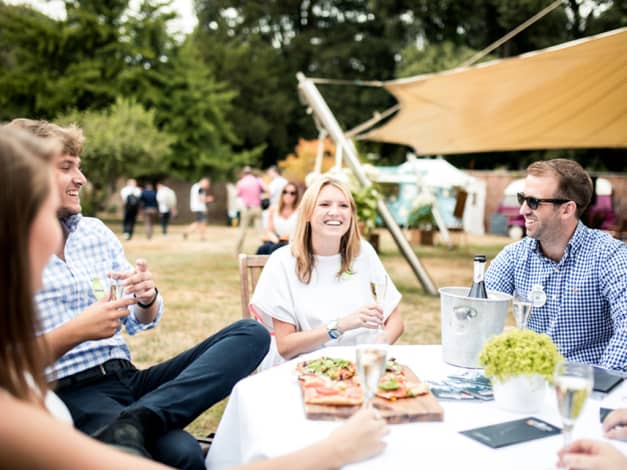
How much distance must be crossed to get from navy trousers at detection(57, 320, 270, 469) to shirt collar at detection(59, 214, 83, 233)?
62 centimetres

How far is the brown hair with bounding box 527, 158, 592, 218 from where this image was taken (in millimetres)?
2518

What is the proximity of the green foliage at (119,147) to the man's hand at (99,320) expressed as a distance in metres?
17.9

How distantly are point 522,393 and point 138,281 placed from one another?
1322 millimetres

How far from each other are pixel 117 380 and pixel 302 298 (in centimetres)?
83

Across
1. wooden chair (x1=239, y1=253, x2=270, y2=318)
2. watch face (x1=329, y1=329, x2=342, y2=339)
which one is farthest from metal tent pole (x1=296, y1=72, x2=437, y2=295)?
watch face (x1=329, y1=329, x2=342, y2=339)

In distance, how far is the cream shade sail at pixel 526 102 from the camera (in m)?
5.86

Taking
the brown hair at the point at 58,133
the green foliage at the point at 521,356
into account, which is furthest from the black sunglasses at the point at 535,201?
the brown hair at the point at 58,133

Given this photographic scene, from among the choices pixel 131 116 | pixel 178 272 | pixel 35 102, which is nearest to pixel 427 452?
pixel 178 272

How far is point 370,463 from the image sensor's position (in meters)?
1.19

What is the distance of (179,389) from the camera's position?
183 centimetres

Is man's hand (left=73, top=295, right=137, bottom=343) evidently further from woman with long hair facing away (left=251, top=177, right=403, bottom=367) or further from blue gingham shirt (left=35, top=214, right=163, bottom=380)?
woman with long hair facing away (left=251, top=177, right=403, bottom=367)

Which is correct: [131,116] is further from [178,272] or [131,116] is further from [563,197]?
[563,197]

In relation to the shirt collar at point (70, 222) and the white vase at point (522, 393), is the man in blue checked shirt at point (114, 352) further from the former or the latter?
the white vase at point (522, 393)

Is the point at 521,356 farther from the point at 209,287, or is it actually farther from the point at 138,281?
the point at 209,287
